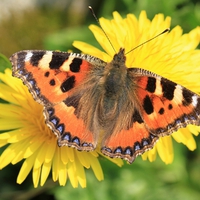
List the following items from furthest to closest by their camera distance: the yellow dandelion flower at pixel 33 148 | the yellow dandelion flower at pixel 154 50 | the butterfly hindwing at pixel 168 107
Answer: the yellow dandelion flower at pixel 154 50, the yellow dandelion flower at pixel 33 148, the butterfly hindwing at pixel 168 107

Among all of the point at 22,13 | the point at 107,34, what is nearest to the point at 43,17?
the point at 22,13

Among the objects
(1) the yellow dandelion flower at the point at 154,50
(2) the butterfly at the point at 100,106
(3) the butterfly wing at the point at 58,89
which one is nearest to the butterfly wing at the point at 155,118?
(2) the butterfly at the point at 100,106

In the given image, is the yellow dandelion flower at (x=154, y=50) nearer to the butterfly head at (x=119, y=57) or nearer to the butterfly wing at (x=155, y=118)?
the butterfly head at (x=119, y=57)

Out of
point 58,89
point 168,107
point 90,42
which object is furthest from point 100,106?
point 90,42

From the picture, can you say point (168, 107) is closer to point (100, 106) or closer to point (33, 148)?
point (100, 106)

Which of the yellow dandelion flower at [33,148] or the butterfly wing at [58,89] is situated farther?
the yellow dandelion flower at [33,148]

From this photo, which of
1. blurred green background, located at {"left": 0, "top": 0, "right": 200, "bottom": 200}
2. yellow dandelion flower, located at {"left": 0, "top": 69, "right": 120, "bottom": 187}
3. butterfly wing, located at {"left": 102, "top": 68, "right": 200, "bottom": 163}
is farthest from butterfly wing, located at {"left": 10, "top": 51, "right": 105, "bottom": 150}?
blurred green background, located at {"left": 0, "top": 0, "right": 200, "bottom": 200}

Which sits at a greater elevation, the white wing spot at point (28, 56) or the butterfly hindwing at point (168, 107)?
the white wing spot at point (28, 56)
